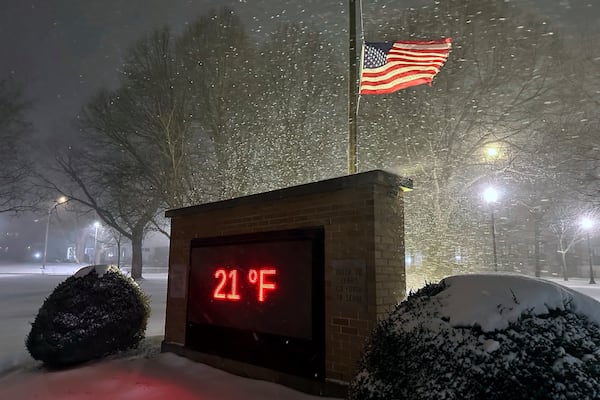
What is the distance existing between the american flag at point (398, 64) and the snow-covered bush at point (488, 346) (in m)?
6.54

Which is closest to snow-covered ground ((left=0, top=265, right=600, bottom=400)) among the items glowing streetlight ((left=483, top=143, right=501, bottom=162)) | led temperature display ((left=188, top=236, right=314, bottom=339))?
led temperature display ((left=188, top=236, right=314, bottom=339))

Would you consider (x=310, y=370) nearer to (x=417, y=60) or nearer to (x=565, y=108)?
(x=417, y=60)

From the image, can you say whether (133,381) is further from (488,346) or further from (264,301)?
(488,346)

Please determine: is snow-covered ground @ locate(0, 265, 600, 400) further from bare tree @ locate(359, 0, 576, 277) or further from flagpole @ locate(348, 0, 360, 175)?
bare tree @ locate(359, 0, 576, 277)

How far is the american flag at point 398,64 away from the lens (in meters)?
8.63

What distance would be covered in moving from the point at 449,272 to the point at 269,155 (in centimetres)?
816

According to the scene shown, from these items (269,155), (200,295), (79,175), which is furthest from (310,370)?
(79,175)

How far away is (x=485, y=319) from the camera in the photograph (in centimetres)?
240

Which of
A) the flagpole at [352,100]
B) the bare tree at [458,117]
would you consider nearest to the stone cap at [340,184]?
the flagpole at [352,100]

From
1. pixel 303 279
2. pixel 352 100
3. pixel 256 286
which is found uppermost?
pixel 352 100

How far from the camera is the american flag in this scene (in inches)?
340

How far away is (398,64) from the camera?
868 cm

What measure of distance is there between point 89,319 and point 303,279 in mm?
4027

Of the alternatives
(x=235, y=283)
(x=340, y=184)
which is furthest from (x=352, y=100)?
(x=235, y=283)
